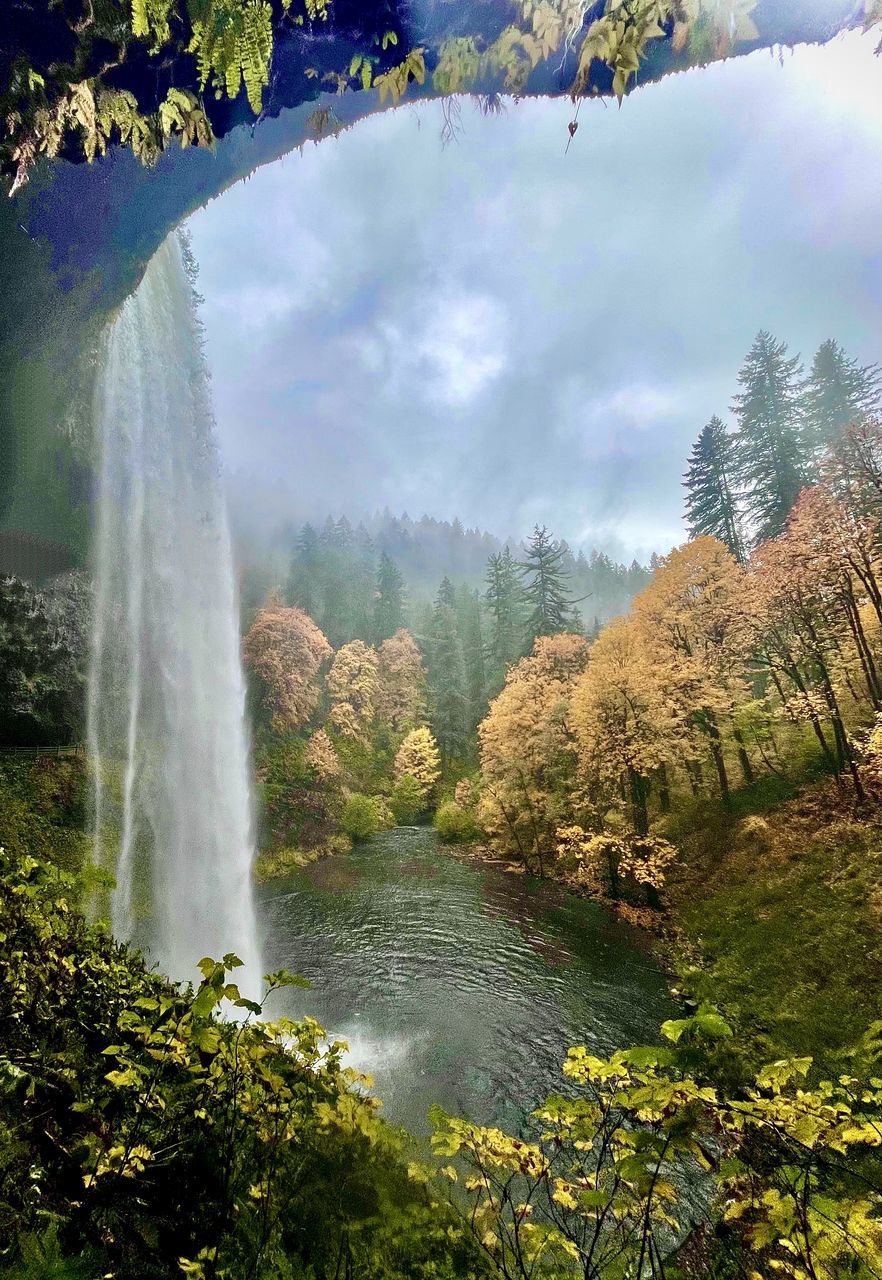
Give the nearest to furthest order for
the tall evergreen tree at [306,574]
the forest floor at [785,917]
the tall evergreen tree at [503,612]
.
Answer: the forest floor at [785,917] < the tall evergreen tree at [503,612] < the tall evergreen tree at [306,574]

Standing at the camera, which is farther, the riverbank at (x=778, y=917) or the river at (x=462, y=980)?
the riverbank at (x=778, y=917)

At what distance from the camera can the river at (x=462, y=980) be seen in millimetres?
4891

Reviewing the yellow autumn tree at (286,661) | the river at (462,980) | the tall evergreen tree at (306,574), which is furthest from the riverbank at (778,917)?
the tall evergreen tree at (306,574)

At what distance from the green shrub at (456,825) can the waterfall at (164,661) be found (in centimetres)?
516

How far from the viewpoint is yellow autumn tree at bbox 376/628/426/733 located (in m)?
16.6

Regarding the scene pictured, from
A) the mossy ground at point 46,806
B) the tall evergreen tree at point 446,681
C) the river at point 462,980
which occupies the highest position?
the tall evergreen tree at point 446,681

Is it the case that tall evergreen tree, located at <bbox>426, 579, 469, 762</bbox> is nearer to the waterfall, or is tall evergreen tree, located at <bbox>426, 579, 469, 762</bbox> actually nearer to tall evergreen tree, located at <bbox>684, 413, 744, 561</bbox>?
the waterfall

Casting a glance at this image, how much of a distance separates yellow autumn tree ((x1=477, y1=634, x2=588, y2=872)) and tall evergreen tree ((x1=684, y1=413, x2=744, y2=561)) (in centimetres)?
439

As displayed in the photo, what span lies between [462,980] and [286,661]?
11.8 meters

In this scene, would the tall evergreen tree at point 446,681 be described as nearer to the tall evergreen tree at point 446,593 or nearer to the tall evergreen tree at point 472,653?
the tall evergreen tree at point 446,593

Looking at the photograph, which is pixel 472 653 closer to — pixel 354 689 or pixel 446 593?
pixel 446 593

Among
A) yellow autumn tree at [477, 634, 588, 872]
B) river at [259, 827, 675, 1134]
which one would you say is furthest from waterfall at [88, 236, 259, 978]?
yellow autumn tree at [477, 634, 588, 872]

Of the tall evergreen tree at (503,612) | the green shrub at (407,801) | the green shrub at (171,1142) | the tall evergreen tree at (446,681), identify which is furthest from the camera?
the tall evergreen tree at (503,612)

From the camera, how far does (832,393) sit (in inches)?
366
